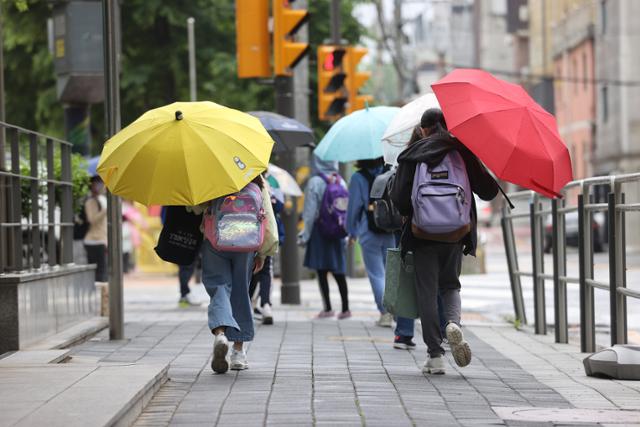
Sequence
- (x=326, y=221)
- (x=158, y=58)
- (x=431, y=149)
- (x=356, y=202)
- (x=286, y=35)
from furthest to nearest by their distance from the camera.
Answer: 1. (x=158, y=58)
2. (x=286, y=35)
3. (x=326, y=221)
4. (x=356, y=202)
5. (x=431, y=149)

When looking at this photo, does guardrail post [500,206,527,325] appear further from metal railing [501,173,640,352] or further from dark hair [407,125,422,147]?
dark hair [407,125,422,147]

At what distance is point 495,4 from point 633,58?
5114 centimetres

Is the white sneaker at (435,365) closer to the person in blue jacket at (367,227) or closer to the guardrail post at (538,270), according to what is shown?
the person in blue jacket at (367,227)

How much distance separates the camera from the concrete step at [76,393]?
698 centimetres

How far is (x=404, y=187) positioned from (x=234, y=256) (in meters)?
1.18

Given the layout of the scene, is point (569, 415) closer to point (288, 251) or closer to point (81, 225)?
point (288, 251)

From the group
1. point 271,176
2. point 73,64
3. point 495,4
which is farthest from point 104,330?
point 495,4

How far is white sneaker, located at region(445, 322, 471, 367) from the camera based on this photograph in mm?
9398

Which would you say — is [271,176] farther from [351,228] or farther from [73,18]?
[73,18]

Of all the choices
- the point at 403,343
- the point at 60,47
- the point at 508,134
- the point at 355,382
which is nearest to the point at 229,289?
the point at 355,382

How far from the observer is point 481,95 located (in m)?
9.64

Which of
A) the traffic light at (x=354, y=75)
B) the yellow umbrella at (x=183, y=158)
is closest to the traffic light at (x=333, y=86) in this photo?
the traffic light at (x=354, y=75)

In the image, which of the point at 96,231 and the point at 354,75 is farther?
the point at 354,75

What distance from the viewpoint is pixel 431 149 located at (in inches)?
376
